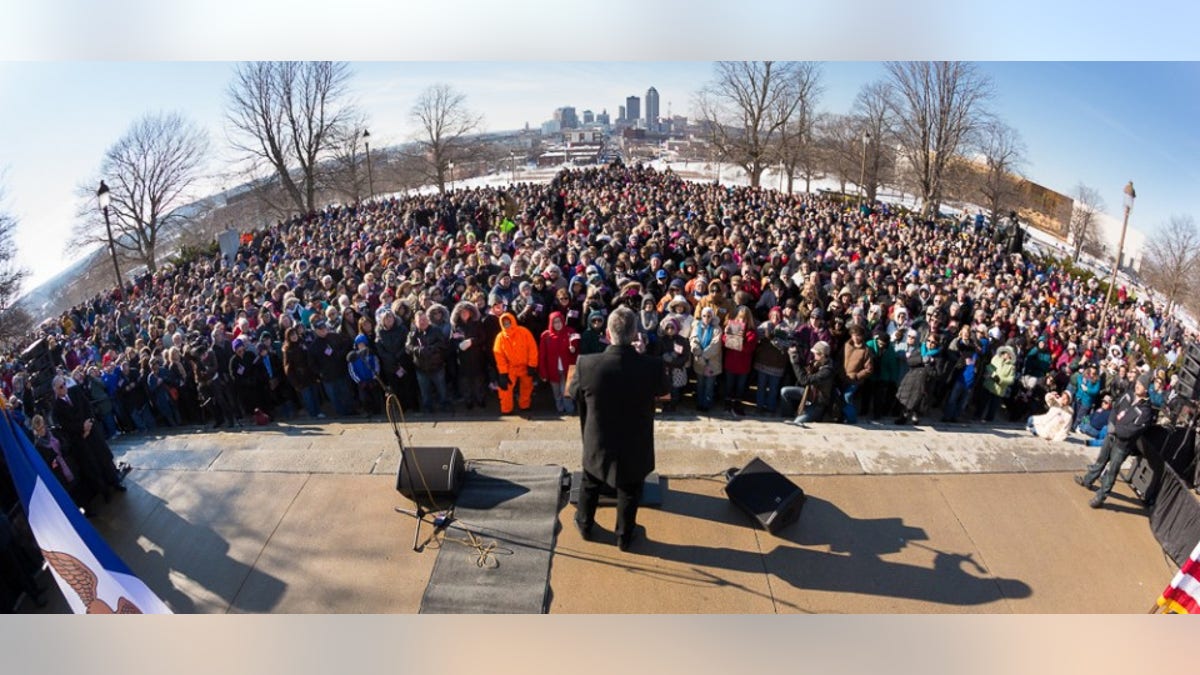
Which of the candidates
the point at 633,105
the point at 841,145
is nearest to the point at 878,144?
the point at 841,145

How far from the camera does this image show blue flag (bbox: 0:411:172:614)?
124 inches

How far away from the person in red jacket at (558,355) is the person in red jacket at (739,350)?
157 cm

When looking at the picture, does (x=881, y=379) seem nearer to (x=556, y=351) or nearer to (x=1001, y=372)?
(x=1001, y=372)

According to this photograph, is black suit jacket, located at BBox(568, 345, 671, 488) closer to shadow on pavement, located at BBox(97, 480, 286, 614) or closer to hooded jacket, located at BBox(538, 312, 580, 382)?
shadow on pavement, located at BBox(97, 480, 286, 614)

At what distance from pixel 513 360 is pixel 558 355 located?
45 centimetres

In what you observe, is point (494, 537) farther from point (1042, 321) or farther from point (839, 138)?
point (839, 138)

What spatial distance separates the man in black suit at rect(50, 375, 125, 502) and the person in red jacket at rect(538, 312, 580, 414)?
3.54 meters

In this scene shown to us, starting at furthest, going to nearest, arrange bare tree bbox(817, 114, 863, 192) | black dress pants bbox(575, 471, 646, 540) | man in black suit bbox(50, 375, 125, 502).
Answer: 1. bare tree bbox(817, 114, 863, 192)
2. man in black suit bbox(50, 375, 125, 502)
3. black dress pants bbox(575, 471, 646, 540)

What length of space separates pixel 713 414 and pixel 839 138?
40.5m

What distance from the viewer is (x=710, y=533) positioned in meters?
3.92

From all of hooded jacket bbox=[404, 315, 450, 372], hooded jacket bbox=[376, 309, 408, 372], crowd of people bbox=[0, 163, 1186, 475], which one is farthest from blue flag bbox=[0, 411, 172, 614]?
hooded jacket bbox=[376, 309, 408, 372]

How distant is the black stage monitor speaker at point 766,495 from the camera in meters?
3.90

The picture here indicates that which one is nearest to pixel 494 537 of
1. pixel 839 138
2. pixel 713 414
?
pixel 713 414

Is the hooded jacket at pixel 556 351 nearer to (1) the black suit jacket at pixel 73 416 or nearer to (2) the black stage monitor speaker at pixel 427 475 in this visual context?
(2) the black stage monitor speaker at pixel 427 475
